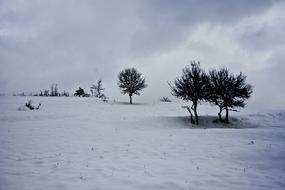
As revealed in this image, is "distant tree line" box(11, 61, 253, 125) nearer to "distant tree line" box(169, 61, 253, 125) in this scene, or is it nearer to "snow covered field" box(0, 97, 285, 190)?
"distant tree line" box(169, 61, 253, 125)

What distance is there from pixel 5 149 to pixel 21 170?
14.6 ft

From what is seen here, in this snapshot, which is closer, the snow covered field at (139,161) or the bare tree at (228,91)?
the snow covered field at (139,161)

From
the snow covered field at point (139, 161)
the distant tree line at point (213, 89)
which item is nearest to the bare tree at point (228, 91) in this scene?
the distant tree line at point (213, 89)

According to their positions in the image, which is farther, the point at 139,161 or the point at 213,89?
the point at 213,89

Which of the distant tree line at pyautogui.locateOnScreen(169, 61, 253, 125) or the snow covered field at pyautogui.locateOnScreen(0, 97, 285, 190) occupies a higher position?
the distant tree line at pyautogui.locateOnScreen(169, 61, 253, 125)

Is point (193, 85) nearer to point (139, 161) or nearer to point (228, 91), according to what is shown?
point (228, 91)

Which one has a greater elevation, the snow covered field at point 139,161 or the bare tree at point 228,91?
the bare tree at point 228,91

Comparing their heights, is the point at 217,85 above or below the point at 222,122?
above

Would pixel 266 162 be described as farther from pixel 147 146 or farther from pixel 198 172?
pixel 147 146

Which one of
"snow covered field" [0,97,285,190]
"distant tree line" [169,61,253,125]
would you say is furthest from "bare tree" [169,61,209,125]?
"snow covered field" [0,97,285,190]

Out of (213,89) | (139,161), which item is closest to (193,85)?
(213,89)

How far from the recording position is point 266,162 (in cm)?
1032

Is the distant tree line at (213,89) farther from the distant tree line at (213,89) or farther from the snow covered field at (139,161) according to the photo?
the snow covered field at (139,161)

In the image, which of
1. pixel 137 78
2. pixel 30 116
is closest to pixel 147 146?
pixel 30 116
